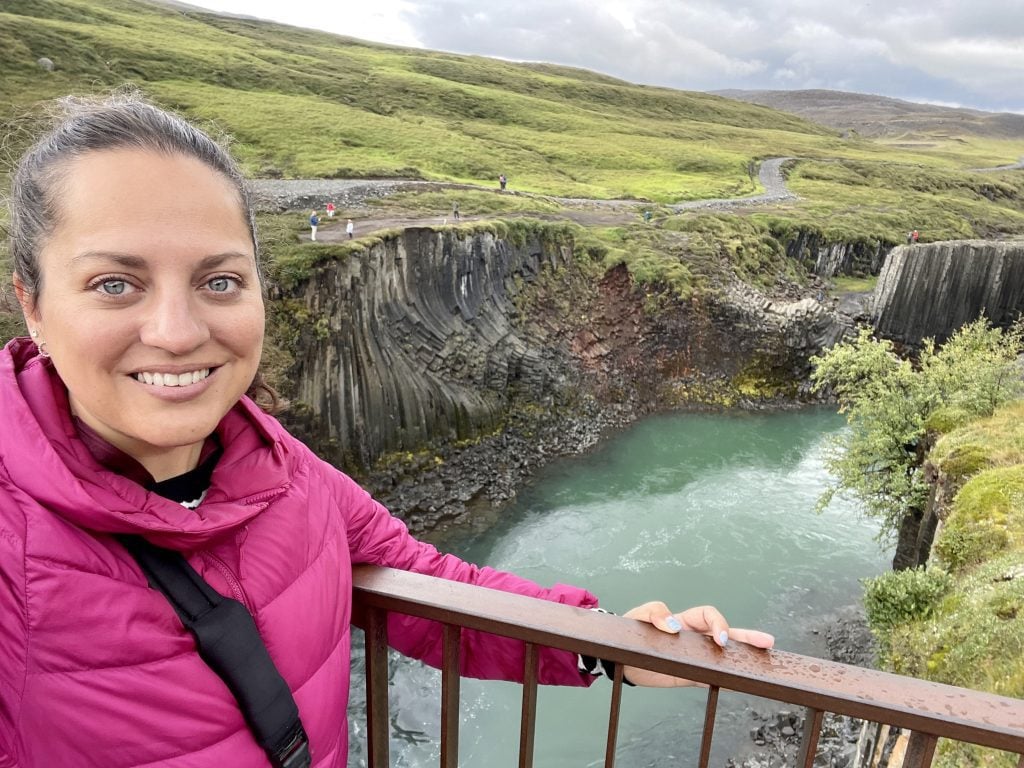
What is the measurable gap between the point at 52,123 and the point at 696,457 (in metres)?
28.1

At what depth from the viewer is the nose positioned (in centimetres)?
186

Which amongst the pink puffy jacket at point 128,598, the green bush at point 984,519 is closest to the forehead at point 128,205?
the pink puffy jacket at point 128,598

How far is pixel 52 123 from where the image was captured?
2.28m

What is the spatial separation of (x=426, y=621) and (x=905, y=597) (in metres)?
10.6

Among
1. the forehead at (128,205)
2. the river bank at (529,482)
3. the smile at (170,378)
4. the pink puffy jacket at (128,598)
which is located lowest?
the river bank at (529,482)

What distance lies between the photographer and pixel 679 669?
225 centimetres

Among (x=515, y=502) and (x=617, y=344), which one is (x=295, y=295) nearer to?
(x=515, y=502)

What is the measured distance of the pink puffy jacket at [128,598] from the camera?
63.7 inches

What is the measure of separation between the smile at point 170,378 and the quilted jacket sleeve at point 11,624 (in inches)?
19.4

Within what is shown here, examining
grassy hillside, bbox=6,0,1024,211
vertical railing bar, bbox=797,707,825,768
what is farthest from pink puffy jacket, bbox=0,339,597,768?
grassy hillside, bbox=6,0,1024,211

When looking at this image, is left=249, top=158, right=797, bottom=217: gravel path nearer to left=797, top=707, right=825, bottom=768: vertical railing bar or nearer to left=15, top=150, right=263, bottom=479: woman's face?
left=15, top=150, right=263, bottom=479: woman's face

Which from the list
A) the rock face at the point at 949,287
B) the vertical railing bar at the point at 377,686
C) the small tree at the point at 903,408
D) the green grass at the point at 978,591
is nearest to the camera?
the vertical railing bar at the point at 377,686

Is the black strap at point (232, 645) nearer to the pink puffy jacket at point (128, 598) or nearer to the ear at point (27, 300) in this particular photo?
the pink puffy jacket at point (128, 598)

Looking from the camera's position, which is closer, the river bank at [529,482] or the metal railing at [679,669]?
the metal railing at [679,669]
